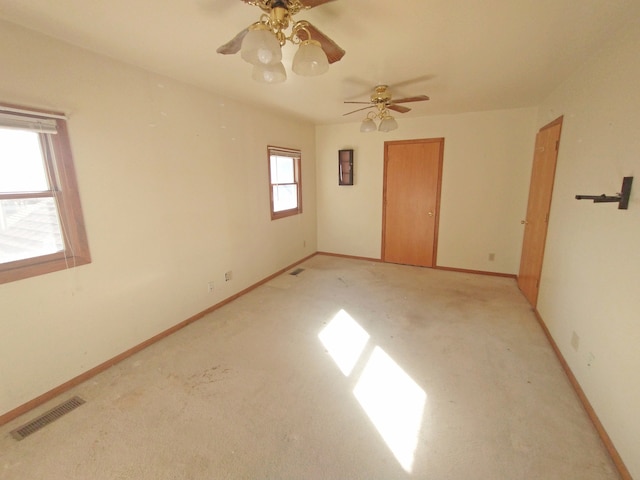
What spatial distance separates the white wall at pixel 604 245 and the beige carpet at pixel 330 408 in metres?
0.24

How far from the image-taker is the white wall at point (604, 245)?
1.49m

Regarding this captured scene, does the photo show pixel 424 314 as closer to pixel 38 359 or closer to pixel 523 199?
pixel 523 199

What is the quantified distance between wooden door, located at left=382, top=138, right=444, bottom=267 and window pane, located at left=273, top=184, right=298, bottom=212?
59.5 inches

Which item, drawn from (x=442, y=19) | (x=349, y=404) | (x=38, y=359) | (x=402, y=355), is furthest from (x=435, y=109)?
(x=38, y=359)

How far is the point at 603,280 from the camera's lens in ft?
5.83

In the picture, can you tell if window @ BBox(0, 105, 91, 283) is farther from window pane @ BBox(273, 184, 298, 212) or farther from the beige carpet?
window pane @ BBox(273, 184, 298, 212)

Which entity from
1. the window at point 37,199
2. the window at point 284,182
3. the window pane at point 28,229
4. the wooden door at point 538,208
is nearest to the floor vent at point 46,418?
the window at point 37,199

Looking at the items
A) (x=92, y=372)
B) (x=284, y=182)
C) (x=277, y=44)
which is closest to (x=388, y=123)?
(x=284, y=182)

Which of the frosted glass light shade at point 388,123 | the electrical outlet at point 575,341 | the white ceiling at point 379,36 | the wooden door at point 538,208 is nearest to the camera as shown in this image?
the white ceiling at point 379,36

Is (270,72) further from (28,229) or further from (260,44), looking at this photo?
(28,229)

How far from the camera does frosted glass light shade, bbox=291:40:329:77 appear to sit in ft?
4.32

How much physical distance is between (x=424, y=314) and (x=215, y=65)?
A: 3.08 metres

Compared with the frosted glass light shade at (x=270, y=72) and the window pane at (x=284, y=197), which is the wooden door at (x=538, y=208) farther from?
the window pane at (x=284, y=197)

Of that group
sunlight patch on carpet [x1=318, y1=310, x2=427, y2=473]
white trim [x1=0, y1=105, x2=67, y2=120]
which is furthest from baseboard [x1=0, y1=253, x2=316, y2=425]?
white trim [x1=0, y1=105, x2=67, y2=120]
